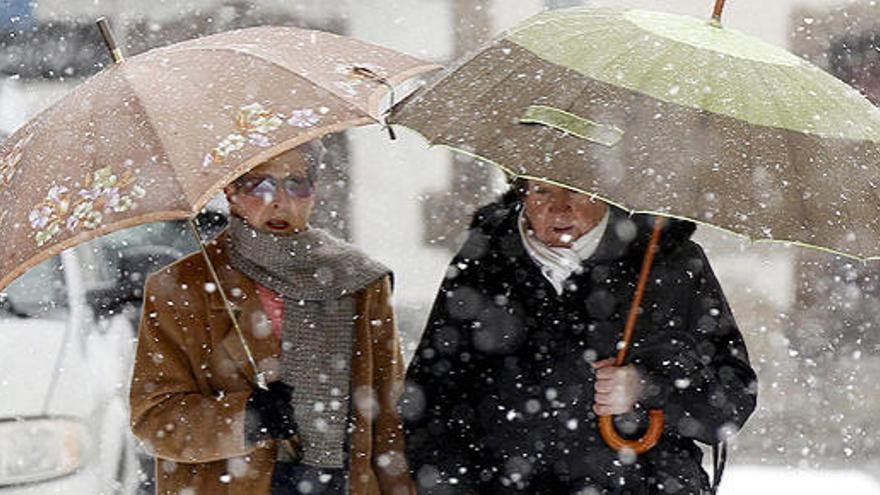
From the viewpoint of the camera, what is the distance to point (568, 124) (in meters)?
3.54

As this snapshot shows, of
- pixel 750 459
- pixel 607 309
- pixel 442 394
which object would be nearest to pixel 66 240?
pixel 442 394

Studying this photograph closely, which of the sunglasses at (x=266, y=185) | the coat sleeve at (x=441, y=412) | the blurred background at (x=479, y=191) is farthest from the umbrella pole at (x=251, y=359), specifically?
the blurred background at (x=479, y=191)

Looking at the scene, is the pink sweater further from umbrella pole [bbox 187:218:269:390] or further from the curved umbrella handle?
the curved umbrella handle

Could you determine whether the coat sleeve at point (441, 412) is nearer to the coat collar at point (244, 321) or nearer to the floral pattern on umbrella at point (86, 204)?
the coat collar at point (244, 321)

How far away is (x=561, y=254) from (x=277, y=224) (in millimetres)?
675

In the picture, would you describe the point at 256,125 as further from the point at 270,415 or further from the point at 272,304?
the point at 270,415

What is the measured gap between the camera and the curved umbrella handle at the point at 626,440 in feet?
13.3

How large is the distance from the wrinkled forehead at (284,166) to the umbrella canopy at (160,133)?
0.57ft

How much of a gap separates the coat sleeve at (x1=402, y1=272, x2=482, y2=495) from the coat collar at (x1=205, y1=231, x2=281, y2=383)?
352mm

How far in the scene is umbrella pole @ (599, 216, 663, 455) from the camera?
3.96 m

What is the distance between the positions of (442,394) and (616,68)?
918mm

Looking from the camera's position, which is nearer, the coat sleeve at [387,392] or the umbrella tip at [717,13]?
the umbrella tip at [717,13]

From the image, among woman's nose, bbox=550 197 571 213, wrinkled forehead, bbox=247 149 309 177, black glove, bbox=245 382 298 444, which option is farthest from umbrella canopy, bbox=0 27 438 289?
black glove, bbox=245 382 298 444

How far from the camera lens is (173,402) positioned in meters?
4.13
